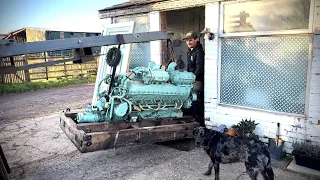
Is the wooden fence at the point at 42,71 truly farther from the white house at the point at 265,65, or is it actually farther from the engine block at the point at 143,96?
the engine block at the point at 143,96

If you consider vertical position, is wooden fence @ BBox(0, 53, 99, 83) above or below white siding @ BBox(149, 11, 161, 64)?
below

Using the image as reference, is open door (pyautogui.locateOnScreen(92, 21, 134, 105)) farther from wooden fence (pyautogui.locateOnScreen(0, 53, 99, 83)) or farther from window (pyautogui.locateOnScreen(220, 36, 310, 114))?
wooden fence (pyautogui.locateOnScreen(0, 53, 99, 83))

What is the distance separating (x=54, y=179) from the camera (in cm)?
396

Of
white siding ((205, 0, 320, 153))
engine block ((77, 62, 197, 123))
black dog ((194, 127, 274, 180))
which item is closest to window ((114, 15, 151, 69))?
white siding ((205, 0, 320, 153))

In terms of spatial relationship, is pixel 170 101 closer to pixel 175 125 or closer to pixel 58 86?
pixel 175 125

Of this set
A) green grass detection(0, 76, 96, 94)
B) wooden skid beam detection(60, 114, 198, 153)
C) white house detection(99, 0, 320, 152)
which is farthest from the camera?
green grass detection(0, 76, 96, 94)

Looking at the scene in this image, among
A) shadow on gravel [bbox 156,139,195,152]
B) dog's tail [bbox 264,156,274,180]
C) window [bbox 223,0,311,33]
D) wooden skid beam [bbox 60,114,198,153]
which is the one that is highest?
window [bbox 223,0,311,33]

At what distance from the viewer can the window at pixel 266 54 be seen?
14.1 ft

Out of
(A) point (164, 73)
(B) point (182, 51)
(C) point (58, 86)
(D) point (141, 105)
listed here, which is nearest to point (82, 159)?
(D) point (141, 105)

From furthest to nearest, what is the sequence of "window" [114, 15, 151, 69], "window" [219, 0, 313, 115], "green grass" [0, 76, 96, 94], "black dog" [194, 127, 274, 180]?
1. "green grass" [0, 76, 96, 94]
2. "window" [114, 15, 151, 69]
3. "window" [219, 0, 313, 115]
4. "black dog" [194, 127, 274, 180]

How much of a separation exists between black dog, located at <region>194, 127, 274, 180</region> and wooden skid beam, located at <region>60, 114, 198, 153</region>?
0.97 meters

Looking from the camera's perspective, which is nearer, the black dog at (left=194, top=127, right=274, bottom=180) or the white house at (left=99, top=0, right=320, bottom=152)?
the black dog at (left=194, top=127, right=274, bottom=180)

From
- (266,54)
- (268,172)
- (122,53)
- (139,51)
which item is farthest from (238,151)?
(139,51)

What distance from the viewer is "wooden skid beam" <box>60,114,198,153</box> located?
3.90 m
